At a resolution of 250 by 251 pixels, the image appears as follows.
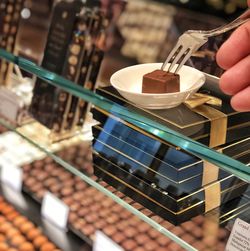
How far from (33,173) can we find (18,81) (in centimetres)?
31

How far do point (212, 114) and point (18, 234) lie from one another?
78 cm

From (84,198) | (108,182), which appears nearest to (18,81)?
(84,198)

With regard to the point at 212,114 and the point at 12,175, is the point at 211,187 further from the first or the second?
the point at 12,175

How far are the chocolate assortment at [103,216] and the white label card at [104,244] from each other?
58 mm

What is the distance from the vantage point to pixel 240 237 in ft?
2.66

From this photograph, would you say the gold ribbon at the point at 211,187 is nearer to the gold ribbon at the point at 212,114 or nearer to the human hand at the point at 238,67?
the gold ribbon at the point at 212,114

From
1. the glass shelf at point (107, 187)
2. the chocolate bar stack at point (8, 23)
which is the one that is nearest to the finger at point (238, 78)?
the glass shelf at point (107, 187)

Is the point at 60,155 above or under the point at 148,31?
under

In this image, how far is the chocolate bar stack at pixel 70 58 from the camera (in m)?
1.31

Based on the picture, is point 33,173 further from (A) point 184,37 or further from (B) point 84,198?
(A) point 184,37

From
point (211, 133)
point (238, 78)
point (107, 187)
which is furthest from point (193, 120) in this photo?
point (107, 187)

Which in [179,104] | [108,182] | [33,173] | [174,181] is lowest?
[33,173]

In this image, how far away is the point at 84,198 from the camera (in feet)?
4.73

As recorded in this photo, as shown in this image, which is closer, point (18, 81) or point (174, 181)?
point (174, 181)
